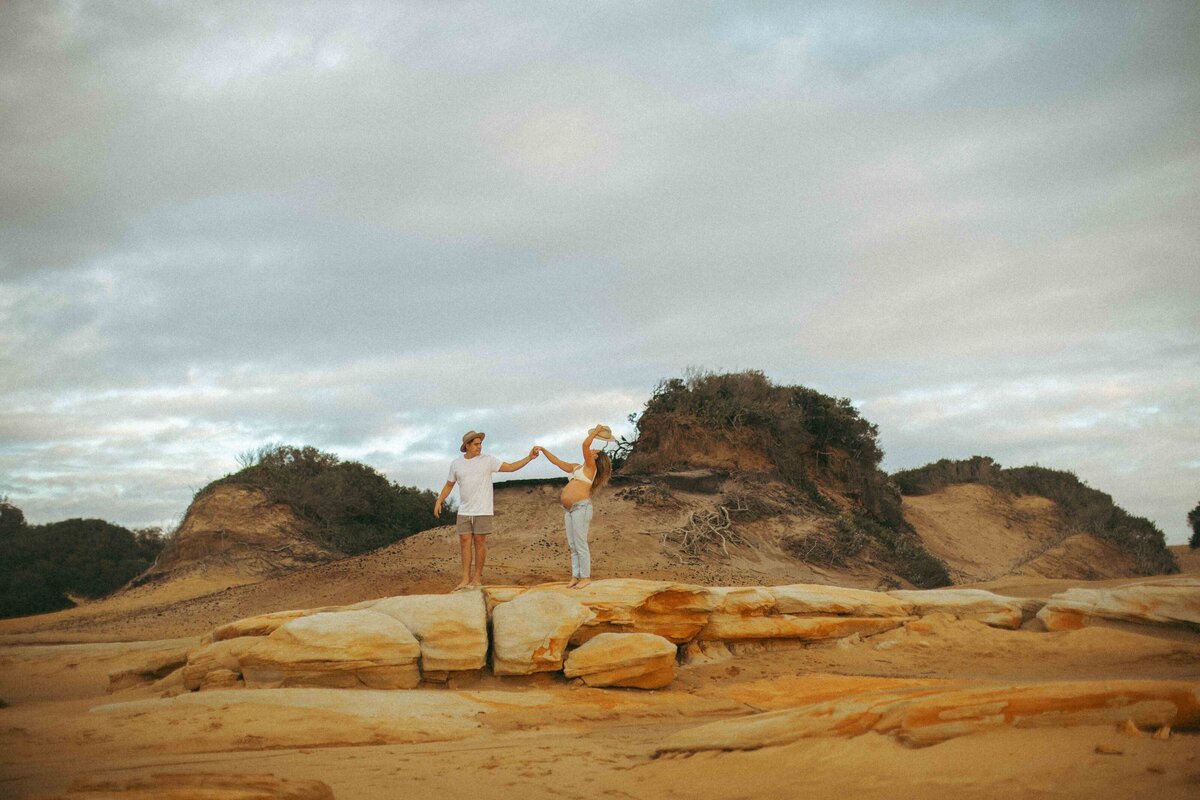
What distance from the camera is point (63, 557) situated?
2456 cm

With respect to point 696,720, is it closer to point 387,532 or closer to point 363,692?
point 363,692

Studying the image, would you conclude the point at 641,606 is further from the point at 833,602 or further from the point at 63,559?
the point at 63,559

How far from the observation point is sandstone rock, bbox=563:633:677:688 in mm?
9172

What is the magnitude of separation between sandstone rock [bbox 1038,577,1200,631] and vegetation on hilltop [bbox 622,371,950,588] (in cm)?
675

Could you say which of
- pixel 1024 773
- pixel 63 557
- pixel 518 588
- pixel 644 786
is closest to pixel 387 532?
pixel 63 557

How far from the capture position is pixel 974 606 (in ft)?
38.7

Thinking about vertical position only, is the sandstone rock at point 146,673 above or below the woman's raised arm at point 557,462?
below

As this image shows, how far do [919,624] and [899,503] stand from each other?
1497 centimetres

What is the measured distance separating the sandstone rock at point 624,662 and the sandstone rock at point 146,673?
4.77 m

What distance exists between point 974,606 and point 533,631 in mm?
6438

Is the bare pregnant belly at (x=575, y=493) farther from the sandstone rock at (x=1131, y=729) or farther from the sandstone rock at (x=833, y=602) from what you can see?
the sandstone rock at (x=1131, y=729)

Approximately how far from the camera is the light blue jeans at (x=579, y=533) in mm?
10148

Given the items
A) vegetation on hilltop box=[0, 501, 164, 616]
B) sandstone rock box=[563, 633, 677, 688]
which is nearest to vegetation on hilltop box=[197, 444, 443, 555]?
vegetation on hilltop box=[0, 501, 164, 616]

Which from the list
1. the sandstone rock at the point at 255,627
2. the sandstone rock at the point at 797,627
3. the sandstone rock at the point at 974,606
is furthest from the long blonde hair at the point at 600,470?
the sandstone rock at the point at 974,606
